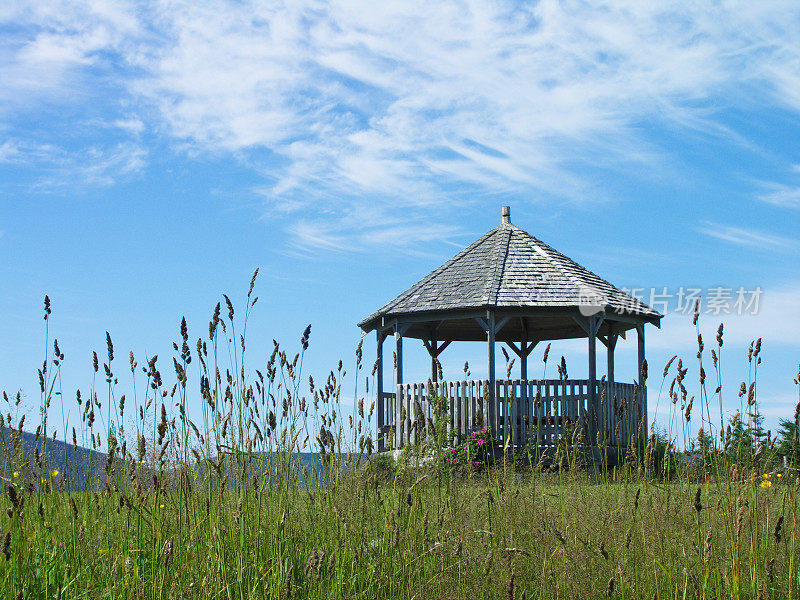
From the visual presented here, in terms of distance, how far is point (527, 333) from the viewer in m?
18.3

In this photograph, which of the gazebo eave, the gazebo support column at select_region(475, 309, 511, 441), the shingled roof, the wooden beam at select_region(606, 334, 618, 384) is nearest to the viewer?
the gazebo support column at select_region(475, 309, 511, 441)

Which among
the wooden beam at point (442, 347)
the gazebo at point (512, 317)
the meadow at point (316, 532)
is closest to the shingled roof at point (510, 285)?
the gazebo at point (512, 317)

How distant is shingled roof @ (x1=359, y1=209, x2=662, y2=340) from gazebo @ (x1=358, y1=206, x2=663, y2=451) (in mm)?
21

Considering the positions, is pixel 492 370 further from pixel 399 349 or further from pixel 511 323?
pixel 511 323

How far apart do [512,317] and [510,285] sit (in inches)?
55.3

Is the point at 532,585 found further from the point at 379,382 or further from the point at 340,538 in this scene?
the point at 379,382

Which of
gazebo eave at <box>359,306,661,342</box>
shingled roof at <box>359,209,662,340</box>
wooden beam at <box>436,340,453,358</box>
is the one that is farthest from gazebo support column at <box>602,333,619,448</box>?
wooden beam at <box>436,340,453,358</box>

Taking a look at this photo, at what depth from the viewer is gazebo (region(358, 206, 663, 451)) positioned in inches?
566

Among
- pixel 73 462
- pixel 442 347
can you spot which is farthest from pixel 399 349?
pixel 73 462

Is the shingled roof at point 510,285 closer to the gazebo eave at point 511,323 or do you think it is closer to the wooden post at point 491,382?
the gazebo eave at point 511,323

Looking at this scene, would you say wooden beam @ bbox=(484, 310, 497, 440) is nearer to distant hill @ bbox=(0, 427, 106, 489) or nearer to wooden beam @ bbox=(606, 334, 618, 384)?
wooden beam @ bbox=(606, 334, 618, 384)

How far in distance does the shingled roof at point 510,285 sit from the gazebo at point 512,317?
2 centimetres

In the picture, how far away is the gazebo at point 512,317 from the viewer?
566 inches

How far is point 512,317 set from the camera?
16.2 m
